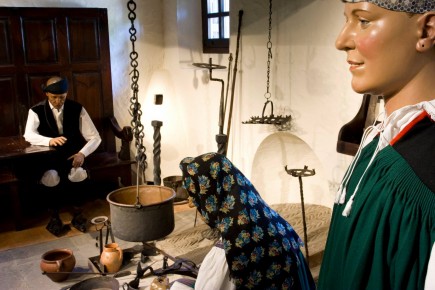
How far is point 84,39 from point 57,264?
286cm

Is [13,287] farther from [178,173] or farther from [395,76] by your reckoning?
[395,76]

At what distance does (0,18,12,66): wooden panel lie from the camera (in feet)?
15.9

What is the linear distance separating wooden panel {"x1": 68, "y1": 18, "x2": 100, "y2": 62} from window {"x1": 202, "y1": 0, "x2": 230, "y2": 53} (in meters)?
1.33

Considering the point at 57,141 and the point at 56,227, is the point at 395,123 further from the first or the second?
the point at 56,227

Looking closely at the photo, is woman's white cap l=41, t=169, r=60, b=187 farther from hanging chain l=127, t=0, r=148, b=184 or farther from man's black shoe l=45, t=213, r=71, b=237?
hanging chain l=127, t=0, r=148, b=184

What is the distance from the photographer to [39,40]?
5.07 m

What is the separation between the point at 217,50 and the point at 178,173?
6.08 ft


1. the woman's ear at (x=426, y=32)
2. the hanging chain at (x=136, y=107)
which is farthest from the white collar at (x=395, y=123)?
the hanging chain at (x=136, y=107)

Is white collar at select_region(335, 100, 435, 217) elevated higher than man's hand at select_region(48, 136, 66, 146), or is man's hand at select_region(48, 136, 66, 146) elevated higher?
white collar at select_region(335, 100, 435, 217)

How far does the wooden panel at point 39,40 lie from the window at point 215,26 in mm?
1802

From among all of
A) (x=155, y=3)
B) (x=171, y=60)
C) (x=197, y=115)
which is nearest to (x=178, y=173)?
(x=197, y=115)

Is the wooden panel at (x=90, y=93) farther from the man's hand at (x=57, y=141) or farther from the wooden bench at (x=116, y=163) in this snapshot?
the man's hand at (x=57, y=141)

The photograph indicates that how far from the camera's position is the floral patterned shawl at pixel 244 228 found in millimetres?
2066

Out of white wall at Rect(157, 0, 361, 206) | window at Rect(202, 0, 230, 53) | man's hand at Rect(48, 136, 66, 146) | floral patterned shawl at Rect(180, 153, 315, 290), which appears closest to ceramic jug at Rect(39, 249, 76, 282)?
man's hand at Rect(48, 136, 66, 146)
